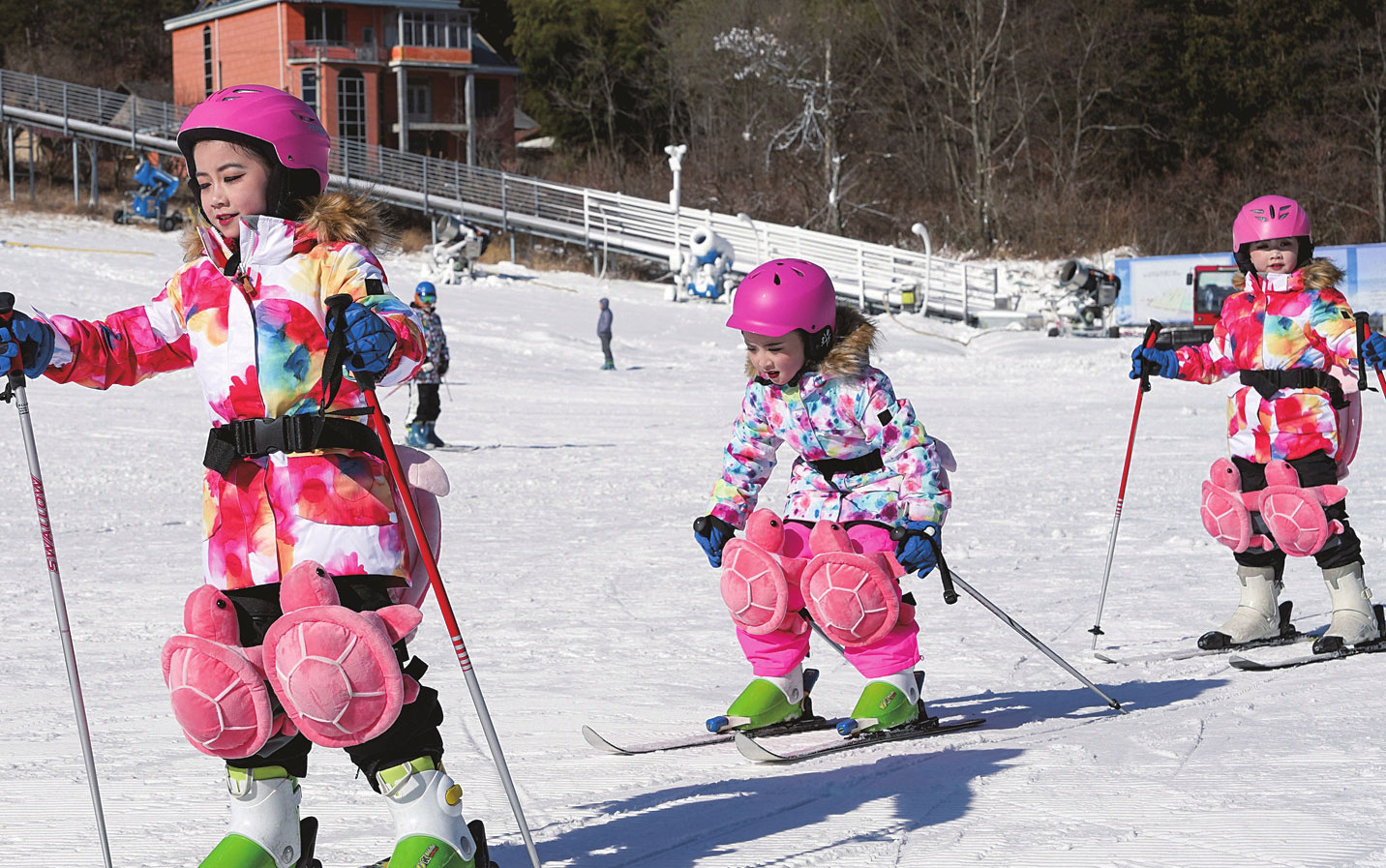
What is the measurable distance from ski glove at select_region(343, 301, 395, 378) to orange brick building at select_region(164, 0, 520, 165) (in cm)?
3993

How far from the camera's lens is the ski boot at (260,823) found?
117 inches

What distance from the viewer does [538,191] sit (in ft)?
118

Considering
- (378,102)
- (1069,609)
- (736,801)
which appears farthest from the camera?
(378,102)

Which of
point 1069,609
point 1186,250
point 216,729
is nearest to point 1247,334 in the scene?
point 1069,609

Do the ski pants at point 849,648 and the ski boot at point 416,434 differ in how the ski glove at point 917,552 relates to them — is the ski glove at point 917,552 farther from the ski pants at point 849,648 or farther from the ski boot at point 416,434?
the ski boot at point 416,434

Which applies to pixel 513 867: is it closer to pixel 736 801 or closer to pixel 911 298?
pixel 736 801

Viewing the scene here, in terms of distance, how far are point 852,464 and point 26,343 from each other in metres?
2.38

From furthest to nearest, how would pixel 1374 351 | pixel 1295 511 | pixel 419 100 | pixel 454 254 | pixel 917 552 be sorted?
pixel 419 100 → pixel 454 254 → pixel 1295 511 → pixel 1374 351 → pixel 917 552

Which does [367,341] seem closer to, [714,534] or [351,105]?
[714,534]

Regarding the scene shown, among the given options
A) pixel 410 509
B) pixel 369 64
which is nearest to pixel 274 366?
pixel 410 509

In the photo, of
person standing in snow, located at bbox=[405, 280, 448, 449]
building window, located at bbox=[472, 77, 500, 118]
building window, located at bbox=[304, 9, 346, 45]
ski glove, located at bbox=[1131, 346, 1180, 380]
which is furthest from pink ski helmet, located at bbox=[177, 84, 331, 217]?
building window, located at bbox=[472, 77, 500, 118]

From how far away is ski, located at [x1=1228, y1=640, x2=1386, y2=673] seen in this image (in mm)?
5578

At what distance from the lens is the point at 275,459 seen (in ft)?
9.76

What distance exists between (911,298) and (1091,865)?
2658cm
